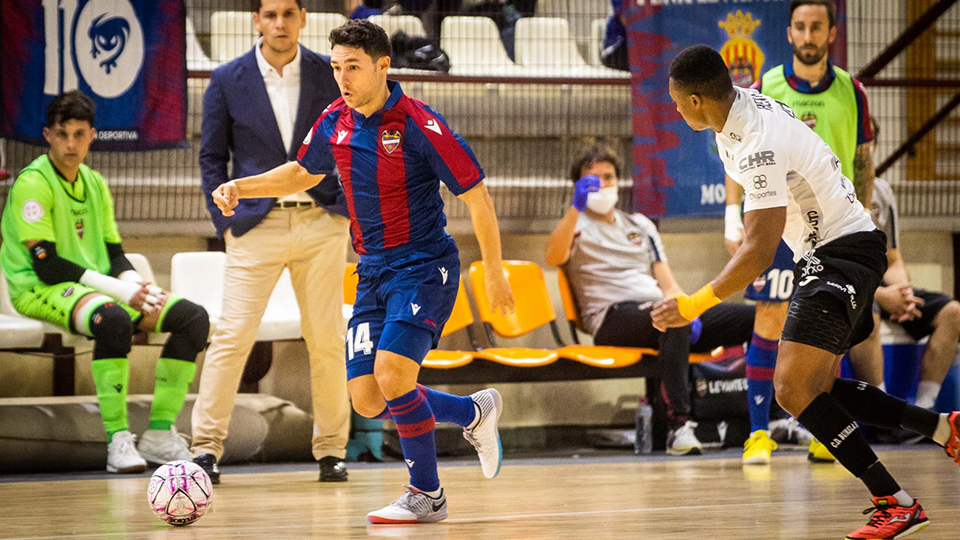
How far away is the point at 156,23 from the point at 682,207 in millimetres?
3353

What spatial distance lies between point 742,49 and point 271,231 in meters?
3.59

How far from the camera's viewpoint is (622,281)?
22.2 ft

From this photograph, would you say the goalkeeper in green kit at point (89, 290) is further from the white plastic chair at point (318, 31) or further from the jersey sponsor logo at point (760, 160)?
the jersey sponsor logo at point (760, 160)

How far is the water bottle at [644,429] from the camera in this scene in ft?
21.2

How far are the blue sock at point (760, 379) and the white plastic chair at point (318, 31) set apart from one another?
3215mm

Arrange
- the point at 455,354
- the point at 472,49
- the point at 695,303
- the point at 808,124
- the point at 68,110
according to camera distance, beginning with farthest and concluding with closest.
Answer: the point at 472,49, the point at 455,354, the point at 68,110, the point at 808,124, the point at 695,303

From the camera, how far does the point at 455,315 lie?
6.75m

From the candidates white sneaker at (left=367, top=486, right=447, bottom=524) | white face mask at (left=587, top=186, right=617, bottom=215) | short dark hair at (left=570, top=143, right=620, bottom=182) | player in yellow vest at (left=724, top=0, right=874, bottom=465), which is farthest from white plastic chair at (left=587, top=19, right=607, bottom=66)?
white sneaker at (left=367, top=486, right=447, bottom=524)

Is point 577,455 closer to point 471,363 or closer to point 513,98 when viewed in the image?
point 471,363

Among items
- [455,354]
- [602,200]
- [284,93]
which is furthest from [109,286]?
[602,200]

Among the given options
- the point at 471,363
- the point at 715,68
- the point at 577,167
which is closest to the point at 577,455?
the point at 471,363

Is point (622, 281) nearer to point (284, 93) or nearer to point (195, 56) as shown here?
point (284, 93)

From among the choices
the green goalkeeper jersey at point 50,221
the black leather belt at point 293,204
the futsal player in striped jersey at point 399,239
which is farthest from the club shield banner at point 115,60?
the futsal player in striped jersey at point 399,239

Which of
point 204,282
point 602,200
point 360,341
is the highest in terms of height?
point 602,200
